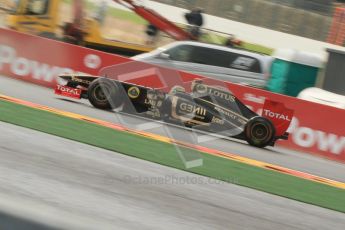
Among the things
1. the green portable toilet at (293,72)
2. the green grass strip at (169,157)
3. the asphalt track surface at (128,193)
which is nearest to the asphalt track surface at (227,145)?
the green grass strip at (169,157)

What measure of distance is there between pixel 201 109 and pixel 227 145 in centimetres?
80

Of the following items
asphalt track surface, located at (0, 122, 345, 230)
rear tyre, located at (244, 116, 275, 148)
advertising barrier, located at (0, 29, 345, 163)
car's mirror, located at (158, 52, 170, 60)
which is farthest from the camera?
car's mirror, located at (158, 52, 170, 60)

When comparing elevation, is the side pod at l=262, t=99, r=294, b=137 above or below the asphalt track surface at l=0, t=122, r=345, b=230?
above

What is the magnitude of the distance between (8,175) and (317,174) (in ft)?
19.7

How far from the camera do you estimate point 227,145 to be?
1295 cm

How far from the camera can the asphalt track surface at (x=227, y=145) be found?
12370mm

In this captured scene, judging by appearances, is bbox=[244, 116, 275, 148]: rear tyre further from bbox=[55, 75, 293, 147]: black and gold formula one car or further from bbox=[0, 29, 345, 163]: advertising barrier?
bbox=[0, 29, 345, 163]: advertising barrier

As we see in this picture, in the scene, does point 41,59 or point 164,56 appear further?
point 164,56

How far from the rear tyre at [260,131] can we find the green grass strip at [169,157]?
2288 mm

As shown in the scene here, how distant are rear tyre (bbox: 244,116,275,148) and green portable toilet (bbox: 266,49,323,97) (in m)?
7.87

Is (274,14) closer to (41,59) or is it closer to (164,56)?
(164,56)

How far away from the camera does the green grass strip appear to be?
9.59 metres

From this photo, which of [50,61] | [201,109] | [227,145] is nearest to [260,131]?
[227,145]

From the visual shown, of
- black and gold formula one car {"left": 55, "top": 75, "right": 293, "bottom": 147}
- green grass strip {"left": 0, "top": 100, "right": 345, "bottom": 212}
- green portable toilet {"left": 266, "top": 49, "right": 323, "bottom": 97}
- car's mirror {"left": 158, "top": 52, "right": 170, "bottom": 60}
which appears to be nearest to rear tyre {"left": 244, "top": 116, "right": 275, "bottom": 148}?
black and gold formula one car {"left": 55, "top": 75, "right": 293, "bottom": 147}
